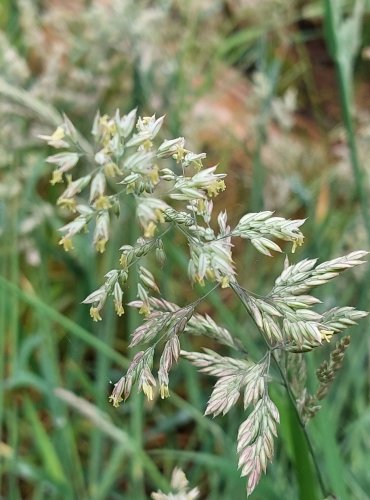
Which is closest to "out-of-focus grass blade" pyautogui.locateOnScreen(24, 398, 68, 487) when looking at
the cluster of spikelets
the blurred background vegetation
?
the blurred background vegetation

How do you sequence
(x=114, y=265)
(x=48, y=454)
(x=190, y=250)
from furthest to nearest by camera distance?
1. (x=114, y=265)
2. (x=48, y=454)
3. (x=190, y=250)

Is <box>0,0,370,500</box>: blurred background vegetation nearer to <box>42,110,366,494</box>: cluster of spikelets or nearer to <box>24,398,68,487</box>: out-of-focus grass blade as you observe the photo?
<box>24,398,68,487</box>: out-of-focus grass blade

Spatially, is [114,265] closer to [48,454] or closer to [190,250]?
[48,454]

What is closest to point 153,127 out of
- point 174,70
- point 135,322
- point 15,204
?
point 135,322

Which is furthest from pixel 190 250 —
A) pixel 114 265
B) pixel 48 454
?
pixel 114 265

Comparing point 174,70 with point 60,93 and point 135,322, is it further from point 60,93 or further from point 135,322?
point 135,322

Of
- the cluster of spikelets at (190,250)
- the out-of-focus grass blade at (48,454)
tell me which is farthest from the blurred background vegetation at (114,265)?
the cluster of spikelets at (190,250)

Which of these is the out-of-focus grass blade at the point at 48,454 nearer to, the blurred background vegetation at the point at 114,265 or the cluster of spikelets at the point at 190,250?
the blurred background vegetation at the point at 114,265
